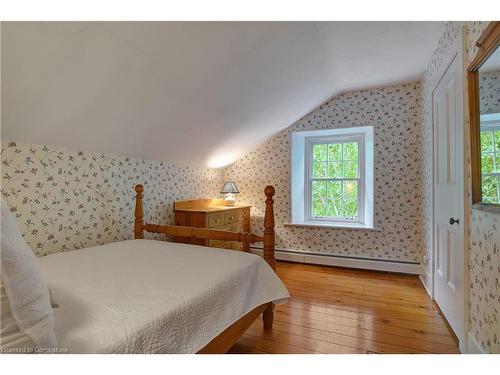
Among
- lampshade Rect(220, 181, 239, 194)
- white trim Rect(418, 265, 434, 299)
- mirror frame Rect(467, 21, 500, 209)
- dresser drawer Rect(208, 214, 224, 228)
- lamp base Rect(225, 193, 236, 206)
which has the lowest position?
white trim Rect(418, 265, 434, 299)

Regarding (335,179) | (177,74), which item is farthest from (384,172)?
(177,74)

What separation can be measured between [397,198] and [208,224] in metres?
2.29

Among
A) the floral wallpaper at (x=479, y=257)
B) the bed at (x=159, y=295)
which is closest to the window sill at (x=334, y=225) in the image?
the floral wallpaper at (x=479, y=257)

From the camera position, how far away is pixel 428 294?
2.58m

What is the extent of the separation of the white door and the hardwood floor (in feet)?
0.63

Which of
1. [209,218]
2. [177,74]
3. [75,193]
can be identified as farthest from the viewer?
[209,218]

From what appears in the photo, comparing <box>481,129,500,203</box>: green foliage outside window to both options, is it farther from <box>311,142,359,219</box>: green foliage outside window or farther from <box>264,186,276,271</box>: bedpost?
<box>311,142,359,219</box>: green foliage outside window

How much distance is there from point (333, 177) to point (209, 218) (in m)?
1.89

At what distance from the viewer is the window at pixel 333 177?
357cm

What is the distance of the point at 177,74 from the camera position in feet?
6.04

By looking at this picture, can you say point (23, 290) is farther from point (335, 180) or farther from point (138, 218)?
point (335, 180)

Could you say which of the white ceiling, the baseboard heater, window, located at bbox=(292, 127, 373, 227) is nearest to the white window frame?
window, located at bbox=(292, 127, 373, 227)

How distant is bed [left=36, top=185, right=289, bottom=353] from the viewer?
2.84 ft

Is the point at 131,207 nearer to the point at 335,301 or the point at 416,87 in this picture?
the point at 335,301
